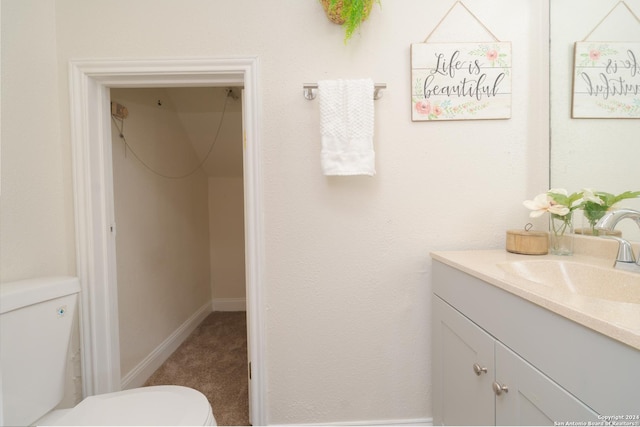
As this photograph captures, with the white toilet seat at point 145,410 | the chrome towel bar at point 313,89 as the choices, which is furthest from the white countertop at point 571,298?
the white toilet seat at point 145,410

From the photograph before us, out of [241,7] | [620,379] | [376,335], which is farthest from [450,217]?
[241,7]

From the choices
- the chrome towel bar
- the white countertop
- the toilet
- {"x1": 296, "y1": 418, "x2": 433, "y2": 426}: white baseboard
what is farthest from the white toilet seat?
the chrome towel bar

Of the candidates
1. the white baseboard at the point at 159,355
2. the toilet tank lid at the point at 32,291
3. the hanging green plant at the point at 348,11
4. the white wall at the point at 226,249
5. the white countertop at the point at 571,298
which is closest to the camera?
the white countertop at the point at 571,298

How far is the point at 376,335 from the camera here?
131 cm

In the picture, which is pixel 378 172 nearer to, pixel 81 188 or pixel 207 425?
pixel 207 425

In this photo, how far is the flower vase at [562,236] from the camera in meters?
1.12

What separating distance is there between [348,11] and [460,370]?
1486 millimetres

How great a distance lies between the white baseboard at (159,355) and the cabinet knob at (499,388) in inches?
70.3

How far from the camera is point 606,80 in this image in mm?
1070

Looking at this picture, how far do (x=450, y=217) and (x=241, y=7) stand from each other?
1339 millimetres

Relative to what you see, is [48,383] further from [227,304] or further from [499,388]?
[227,304]

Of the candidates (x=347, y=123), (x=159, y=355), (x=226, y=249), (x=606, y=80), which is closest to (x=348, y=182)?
(x=347, y=123)

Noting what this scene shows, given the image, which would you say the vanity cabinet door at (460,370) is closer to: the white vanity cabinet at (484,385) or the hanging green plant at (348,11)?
the white vanity cabinet at (484,385)

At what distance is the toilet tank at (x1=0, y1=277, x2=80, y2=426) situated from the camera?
0.88 metres
